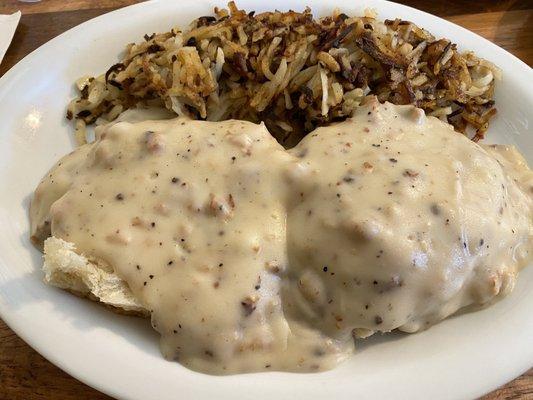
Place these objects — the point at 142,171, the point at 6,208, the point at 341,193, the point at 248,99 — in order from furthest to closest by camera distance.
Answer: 1. the point at 248,99
2. the point at 6,208
3. the point at 142,171
4. the point at 341,193

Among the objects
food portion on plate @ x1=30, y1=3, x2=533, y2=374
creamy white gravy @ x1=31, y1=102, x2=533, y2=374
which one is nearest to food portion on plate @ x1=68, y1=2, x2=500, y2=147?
food portion on plate @ x1=30, y1=3, x2=533, y2=374

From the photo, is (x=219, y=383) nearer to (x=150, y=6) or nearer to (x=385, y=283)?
(x=385, y=283)

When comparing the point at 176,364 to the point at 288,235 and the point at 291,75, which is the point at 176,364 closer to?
the point at 288,235

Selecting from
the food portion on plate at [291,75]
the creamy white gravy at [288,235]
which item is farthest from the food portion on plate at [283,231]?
the food portion on plate at [291,75]

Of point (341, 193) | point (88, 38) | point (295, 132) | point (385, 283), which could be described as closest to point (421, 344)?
point (385, 283)

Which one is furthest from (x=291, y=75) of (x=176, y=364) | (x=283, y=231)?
(x=176, y=364)

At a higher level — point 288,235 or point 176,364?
point 288,235
